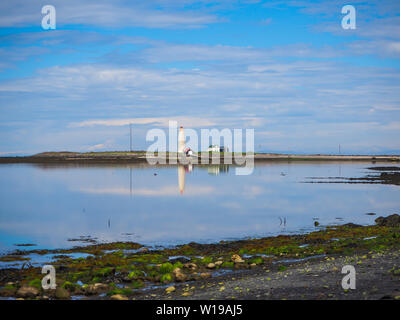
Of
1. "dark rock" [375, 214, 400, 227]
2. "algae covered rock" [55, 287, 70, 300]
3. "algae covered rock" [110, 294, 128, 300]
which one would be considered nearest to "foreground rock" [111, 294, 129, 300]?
"algae covered rock" [110, 294, 128, 300]

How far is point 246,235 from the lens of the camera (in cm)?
3086

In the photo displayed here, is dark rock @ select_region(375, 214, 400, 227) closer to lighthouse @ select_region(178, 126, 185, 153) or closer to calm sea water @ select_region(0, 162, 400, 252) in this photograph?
calm sea water @ select_region(0, 162, 400, 252)

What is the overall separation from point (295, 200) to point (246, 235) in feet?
77.8

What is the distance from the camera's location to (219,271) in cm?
1900

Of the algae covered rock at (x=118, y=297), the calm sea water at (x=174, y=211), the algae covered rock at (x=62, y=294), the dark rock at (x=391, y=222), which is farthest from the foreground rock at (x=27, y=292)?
the dark rock at (x=391, y=222)

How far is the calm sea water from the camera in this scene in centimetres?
3162

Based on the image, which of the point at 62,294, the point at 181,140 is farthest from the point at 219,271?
the point at 181,140

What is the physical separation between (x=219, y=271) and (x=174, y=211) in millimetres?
25283

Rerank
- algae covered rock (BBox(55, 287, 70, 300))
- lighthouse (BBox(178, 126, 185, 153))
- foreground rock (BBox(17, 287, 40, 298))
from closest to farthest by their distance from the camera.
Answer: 1. algae covered rock (BBox(55, 287, 70, 300))
2. foreground rock (BBox(17, 287, 40, 298))
3. lighthouse (BBox(178, 126, 185, 153))

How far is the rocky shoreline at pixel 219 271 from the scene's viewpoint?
14.3 meters

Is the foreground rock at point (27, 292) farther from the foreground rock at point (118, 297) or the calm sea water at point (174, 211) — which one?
the calm sea water at point (174, 211)

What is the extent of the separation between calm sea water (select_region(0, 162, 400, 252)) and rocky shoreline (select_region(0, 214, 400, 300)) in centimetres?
461

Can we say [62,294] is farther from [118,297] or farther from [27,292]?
[118,297]
